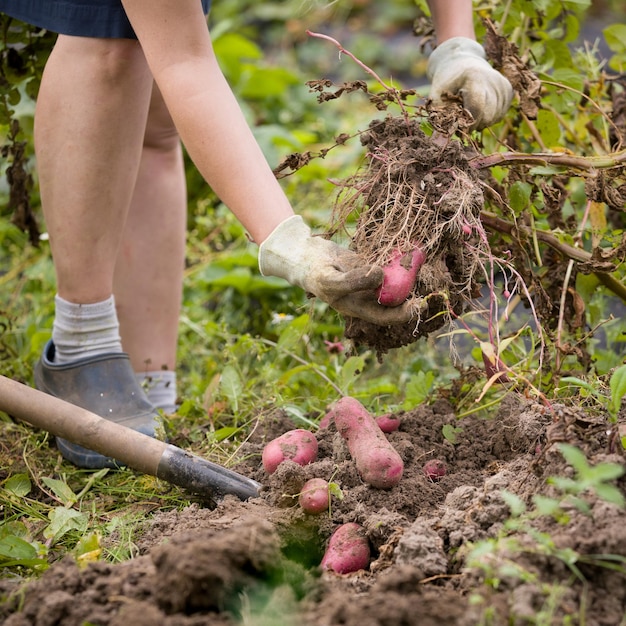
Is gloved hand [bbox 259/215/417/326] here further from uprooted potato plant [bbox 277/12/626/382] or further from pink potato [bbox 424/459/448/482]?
pink potato [bbox 424/459/448/482]

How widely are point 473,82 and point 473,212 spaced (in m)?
0.41

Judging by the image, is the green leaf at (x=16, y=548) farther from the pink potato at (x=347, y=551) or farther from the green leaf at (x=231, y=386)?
the green leaf at (x=231, y=386)

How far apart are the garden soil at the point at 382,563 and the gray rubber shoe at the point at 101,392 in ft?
1.45

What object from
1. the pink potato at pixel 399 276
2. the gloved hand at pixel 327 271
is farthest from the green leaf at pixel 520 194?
the gloved hand at pixel 327 271

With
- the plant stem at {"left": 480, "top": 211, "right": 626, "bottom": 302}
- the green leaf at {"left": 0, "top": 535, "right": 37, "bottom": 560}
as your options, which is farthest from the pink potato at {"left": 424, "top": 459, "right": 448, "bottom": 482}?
the green leaf at {"left": 0, "top": 535, "right": 37, "bottom": 560}

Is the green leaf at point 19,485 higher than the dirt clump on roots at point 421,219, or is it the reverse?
the dirt clump on roots at point 421,219

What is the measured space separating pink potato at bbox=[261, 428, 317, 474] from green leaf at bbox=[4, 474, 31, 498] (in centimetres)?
59

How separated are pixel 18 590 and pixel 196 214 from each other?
8.36ft

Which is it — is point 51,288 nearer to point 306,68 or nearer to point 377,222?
point 377,222

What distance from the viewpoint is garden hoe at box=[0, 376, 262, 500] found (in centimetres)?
178

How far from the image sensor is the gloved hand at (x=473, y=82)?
2.04 metres

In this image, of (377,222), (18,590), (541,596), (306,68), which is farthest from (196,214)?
(306,68)

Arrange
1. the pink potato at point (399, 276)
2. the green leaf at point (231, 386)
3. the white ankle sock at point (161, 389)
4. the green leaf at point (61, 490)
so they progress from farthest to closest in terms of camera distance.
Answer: the white ankle sock at point (161, 389), the green leaf at point (231, 386), the green leaf at point (61, 490), the pink potato at point (399, 276)

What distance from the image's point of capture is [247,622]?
1201mm
